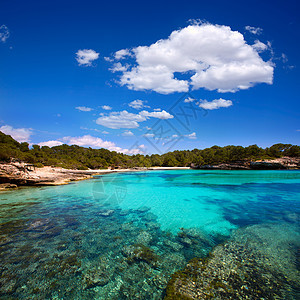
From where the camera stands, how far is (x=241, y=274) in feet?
15.2

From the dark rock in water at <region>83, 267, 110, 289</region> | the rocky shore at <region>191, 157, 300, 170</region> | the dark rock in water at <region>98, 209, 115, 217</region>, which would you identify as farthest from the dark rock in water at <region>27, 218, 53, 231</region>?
the rocky shore at <region>191, 157, 300, 170</region>

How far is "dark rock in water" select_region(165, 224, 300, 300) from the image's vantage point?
12.9 feet

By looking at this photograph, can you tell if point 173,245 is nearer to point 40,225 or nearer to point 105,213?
point 105,213

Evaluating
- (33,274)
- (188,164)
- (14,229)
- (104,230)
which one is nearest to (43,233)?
(14,229)

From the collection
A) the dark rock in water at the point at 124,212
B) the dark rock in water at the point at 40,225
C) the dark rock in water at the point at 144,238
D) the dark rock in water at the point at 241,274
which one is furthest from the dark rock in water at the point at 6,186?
the dark rock in water at the point at 241,274

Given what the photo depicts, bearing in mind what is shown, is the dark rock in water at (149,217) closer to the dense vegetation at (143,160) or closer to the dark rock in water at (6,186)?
the dark rock in water at (6,186)

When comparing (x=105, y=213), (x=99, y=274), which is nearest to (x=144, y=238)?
(x=99, y=274)

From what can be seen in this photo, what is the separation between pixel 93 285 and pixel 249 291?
13.7 ft

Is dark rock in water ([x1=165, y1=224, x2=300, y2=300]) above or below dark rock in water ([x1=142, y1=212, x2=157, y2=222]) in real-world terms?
above

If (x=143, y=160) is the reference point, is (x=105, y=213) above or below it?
below

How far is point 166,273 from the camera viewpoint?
4793mm

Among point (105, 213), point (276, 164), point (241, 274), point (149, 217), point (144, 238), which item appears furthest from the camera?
point (276, 164)

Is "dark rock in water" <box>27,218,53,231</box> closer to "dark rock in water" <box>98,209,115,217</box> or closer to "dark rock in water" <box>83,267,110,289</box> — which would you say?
"dark rock in water" <box>98,209,115,217</box>

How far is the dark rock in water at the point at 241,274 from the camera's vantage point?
3.95 metres
